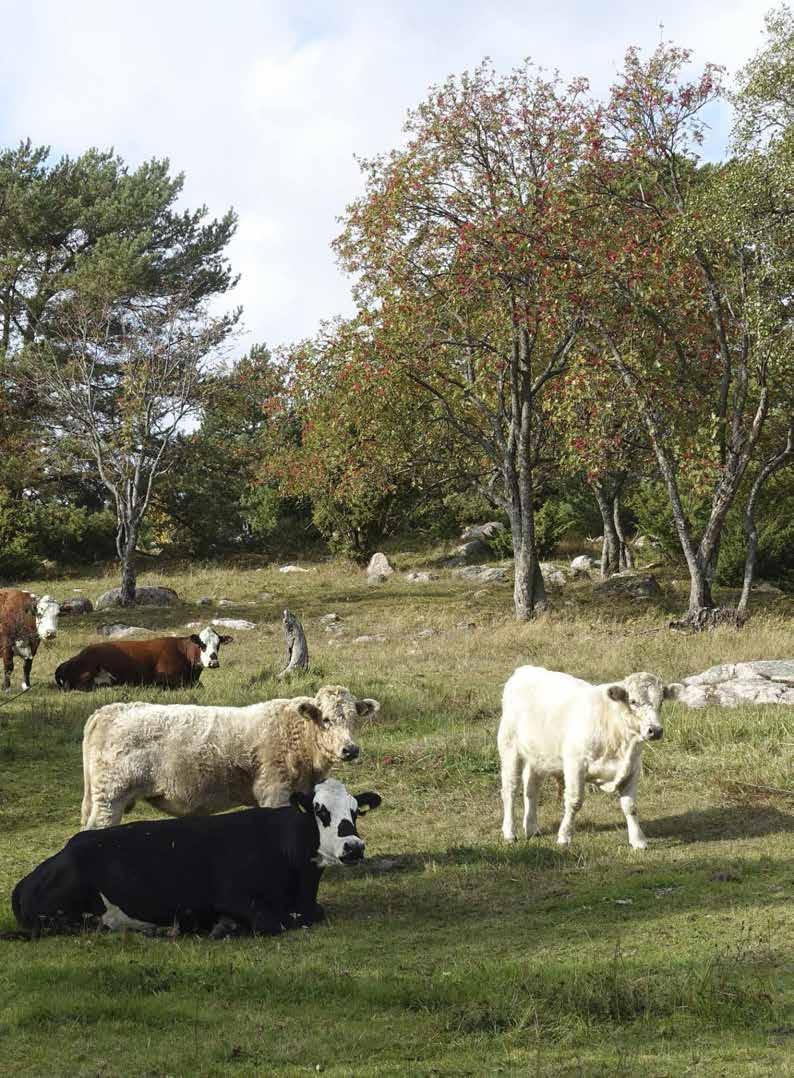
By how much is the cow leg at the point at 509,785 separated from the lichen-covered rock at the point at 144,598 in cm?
2255

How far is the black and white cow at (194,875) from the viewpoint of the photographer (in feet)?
28.2

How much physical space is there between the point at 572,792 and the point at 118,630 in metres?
18.6

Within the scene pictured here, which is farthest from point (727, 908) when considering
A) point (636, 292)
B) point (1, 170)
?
point (1, 170)

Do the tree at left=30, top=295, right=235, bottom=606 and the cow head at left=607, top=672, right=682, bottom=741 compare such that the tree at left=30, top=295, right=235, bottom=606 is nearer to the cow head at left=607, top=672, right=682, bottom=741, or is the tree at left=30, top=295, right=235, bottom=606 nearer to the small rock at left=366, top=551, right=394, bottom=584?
the small rock at left=366, top=551, right=394, bottom=584

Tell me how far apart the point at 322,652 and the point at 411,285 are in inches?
411

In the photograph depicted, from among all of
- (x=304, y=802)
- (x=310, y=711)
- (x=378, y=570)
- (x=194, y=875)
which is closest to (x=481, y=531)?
(x=378, y=570)

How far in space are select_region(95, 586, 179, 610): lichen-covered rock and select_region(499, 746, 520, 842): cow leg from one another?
22546 mm

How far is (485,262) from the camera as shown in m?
27.4

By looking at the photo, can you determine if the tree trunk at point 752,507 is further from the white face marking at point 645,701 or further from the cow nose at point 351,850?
the cow nose at point 351,850

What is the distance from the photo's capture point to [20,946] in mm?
8148

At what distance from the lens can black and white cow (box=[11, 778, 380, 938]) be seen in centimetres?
859

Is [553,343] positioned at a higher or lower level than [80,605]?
higher

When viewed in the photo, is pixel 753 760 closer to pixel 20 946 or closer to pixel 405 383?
pixel 20 946

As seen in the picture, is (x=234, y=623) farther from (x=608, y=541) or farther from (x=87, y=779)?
(x=87, y=779)
